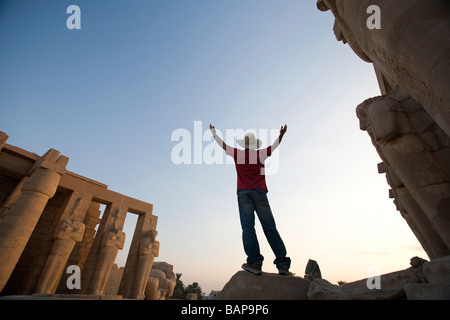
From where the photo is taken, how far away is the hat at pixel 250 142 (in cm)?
348

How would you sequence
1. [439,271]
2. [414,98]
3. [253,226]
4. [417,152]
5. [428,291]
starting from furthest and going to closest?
[417,152], [253,226], [414,98], [439,271], [428,291]

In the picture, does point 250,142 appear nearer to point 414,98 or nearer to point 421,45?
point 414,98

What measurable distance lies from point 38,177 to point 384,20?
1111cm

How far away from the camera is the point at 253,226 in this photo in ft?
9.92

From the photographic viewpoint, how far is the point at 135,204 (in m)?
14.4

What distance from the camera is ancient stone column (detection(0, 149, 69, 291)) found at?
7.35 m

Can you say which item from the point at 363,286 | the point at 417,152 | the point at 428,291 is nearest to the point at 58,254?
the point at 363,286

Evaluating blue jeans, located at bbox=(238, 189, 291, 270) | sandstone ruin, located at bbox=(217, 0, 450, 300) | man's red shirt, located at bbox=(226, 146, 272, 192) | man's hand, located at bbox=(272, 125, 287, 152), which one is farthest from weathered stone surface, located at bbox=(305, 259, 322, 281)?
man's hand, located at bbox=(272, 125, 287, 152)

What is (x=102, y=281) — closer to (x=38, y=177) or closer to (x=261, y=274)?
(x=38, y=177)

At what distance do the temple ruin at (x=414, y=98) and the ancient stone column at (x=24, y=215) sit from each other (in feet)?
34.8

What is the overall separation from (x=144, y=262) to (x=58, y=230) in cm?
510

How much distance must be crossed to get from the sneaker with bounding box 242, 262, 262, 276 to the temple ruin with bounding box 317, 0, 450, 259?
2.18 m
